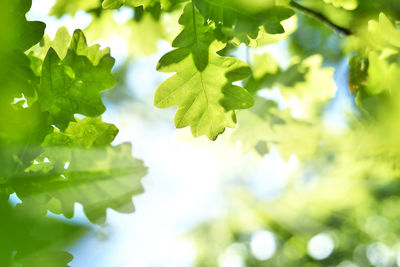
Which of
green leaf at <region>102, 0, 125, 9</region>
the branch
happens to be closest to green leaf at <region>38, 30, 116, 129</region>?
green leaf at <region>102, 0, 125, 9</region>

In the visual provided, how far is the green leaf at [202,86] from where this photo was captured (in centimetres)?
137

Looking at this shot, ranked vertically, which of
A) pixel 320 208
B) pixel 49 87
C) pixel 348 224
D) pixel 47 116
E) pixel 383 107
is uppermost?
pixel 49 87

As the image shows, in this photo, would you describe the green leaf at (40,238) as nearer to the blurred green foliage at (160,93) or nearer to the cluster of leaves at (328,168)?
the blurred green foliage at (160,93)

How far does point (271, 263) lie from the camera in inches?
328

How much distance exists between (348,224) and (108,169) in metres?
7.59

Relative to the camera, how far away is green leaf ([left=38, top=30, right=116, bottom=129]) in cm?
129

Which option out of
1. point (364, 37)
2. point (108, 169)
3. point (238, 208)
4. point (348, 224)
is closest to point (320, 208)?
point (348, 224)

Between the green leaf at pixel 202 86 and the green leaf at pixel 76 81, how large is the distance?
0.71 feet

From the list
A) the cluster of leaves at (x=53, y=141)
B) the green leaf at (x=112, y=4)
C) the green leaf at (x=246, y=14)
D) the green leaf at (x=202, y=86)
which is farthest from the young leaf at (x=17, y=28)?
the green leaf at (x=246, y=14)

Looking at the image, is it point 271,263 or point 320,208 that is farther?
point 271,263

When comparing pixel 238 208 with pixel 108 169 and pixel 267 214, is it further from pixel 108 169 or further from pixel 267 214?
pixel 108 169

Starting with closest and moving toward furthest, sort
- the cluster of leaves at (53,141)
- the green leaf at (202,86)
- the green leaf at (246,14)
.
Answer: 1. the cluster of leaves at (53,141)
2. the green leaf at (246,14)
3. the green leaf at (202,86)

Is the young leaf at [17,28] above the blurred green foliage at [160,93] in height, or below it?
above

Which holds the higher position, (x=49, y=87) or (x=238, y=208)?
(x=49, y=87)
